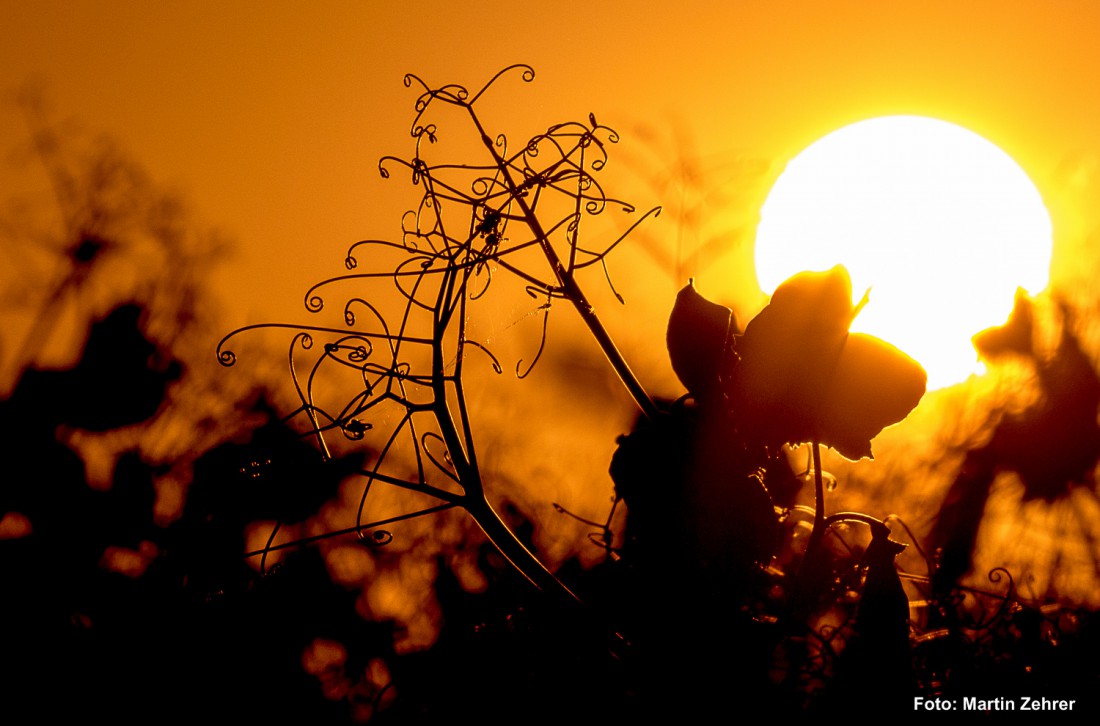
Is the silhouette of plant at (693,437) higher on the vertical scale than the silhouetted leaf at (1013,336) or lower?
lower

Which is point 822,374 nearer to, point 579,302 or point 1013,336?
point 579,302

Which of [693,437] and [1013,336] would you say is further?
[1013,336]

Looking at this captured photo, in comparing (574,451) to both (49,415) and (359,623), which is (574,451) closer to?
(359,623)

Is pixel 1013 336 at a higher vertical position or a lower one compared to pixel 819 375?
higher

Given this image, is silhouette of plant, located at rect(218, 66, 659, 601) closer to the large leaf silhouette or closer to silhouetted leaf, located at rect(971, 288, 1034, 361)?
the large leaf silhouette

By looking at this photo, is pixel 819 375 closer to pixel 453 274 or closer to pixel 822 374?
pixel 822 374

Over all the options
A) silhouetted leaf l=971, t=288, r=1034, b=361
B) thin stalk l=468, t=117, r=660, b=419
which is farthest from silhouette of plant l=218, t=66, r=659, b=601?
silhouetted leaf l=971, t=288, r=1034, b=361

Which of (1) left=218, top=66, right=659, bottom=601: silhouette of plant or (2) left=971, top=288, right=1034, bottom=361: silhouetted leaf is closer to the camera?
(1) left=218, top=66, right=659, bottom=601: silhouette of plant

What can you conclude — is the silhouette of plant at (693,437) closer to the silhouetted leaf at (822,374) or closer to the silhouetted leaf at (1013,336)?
the silhouetted leaf at (822,374)

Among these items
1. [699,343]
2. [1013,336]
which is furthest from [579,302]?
[1013,336]

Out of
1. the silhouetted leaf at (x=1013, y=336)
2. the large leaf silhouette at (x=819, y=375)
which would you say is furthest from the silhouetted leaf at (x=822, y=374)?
the silhouetted leaf at (x=1013, y=336)

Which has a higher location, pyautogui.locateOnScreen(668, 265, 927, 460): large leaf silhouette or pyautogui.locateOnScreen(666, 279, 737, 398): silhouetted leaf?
pyautogui.locateOnScreen(666, 279, 737, 398): silhouetted leaf

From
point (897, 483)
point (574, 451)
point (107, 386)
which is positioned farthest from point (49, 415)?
point (897, 483)

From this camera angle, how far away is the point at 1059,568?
1.49 ft
